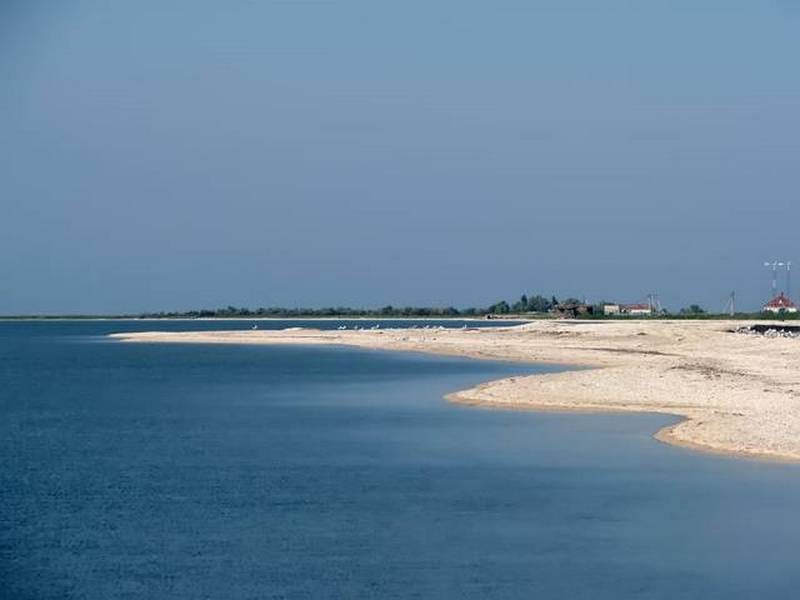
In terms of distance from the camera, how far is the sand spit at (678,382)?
96.9 feet

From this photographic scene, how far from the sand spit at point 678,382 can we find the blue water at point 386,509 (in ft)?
5.23

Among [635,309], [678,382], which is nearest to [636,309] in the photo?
[635,309]

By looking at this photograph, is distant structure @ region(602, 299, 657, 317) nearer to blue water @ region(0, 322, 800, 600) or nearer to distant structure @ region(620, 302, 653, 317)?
distant structure @ region(620, 302, 653, 317)

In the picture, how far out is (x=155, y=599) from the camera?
16234mm

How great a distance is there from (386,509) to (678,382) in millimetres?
24292

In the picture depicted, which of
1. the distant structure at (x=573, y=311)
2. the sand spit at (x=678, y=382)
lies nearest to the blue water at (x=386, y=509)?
the sand spit at (x=678, y=382)

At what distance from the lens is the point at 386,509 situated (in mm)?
21812

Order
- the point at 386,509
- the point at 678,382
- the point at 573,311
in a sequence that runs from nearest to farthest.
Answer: the point at 386,509, the point at 678,382, the point at 573,311

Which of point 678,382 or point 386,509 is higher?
point 678,382

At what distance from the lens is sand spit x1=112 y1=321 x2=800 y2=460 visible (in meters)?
29.5

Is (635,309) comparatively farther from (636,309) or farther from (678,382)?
(678,382)

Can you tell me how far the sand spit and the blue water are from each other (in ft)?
5.23

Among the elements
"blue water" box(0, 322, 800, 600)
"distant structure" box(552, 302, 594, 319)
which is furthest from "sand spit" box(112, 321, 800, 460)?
"distant structure" box(552, 302, 594, 319)

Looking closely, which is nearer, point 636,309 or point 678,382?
point 678,382
